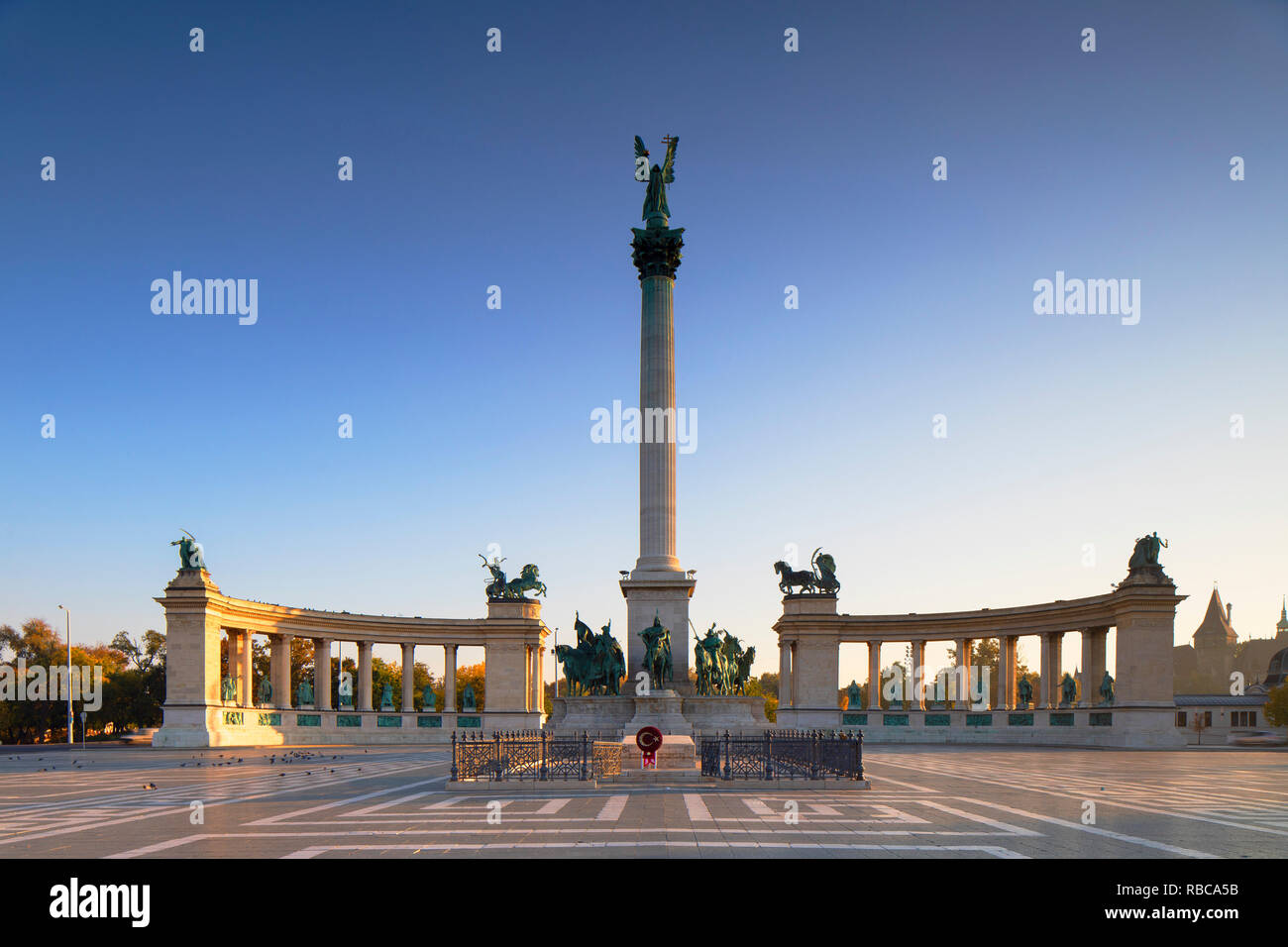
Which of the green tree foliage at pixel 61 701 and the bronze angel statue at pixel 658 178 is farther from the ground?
the bronze angel statue at pixel 658 178

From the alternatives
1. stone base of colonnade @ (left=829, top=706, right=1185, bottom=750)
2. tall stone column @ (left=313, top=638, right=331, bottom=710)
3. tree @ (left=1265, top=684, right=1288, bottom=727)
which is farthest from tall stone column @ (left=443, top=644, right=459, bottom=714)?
tree @ (left=1265, top=684, right=1288, bottom=727)

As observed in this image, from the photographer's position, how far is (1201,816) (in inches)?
862

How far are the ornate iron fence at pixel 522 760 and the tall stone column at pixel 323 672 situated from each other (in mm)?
54003

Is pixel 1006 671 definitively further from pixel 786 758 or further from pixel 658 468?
pixel 786 758

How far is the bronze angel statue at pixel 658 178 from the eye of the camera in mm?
61219

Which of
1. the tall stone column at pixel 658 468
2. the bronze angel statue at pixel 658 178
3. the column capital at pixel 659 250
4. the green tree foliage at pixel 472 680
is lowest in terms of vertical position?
the green tree foliage at pixel 472 680

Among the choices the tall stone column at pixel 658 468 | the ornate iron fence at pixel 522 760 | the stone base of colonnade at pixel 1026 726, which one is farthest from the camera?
the stone base of colonnade at pixel 1026 726

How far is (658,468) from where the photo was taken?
188ft

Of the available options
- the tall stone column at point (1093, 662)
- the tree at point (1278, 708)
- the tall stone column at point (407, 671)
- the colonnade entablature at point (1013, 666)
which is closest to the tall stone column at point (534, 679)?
the tall stone column at point (407, 671)

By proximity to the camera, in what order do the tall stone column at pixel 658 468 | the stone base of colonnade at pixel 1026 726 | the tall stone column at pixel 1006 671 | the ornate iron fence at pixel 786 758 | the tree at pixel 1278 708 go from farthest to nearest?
the tree at pixel 1278 708 < the tall stone column at pixel 1006 671 < the stone base of colonnade at pixel 1026 726 < the tall stone column at pixel 658 468 < the ornate iron fence at pixel 786 758

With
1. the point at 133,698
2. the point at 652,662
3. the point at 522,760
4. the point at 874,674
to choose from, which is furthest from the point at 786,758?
the point at 133,698

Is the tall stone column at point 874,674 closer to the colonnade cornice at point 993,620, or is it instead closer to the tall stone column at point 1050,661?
the colonnade cornice at point 993,620
